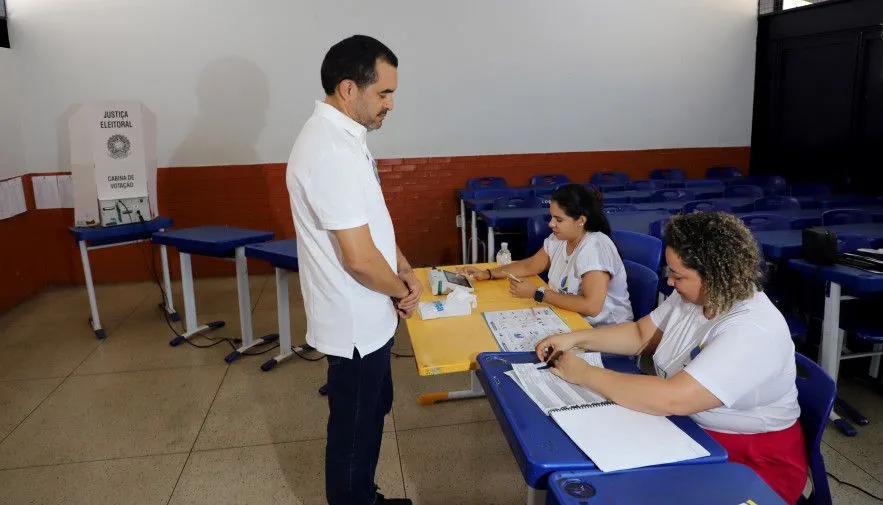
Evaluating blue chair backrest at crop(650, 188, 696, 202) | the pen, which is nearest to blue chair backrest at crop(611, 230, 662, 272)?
the pen

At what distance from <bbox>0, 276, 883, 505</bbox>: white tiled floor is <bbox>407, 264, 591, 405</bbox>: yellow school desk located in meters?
0.79

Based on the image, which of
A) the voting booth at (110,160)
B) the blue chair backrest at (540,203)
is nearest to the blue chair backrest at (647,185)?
the blue chair backrest at (540,203)

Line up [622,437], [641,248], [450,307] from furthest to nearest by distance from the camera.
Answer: [641,248] → [450,307] → [622,437]

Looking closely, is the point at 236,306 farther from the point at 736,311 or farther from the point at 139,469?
the point at 736,311

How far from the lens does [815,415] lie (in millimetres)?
1495

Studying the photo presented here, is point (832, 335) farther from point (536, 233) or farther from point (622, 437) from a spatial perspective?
point (622, 437)

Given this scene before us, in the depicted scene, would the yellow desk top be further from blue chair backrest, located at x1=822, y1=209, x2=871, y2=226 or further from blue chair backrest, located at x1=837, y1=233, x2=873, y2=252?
blue chair backrest, located at x1=822, y1=209, x2=871, y2=226

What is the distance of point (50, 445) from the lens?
2.86 meters

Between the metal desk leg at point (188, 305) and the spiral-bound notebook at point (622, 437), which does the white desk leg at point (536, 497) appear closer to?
the spiral-bound notebook at point (622, 437)

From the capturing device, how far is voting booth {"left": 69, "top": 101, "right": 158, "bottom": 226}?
13.5 feet

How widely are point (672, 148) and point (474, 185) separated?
2598 millimetres

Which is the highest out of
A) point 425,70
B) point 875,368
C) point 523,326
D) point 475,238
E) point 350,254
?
point 425,70

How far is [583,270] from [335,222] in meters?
1.25

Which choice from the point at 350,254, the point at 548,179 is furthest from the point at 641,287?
the point at 548,179
